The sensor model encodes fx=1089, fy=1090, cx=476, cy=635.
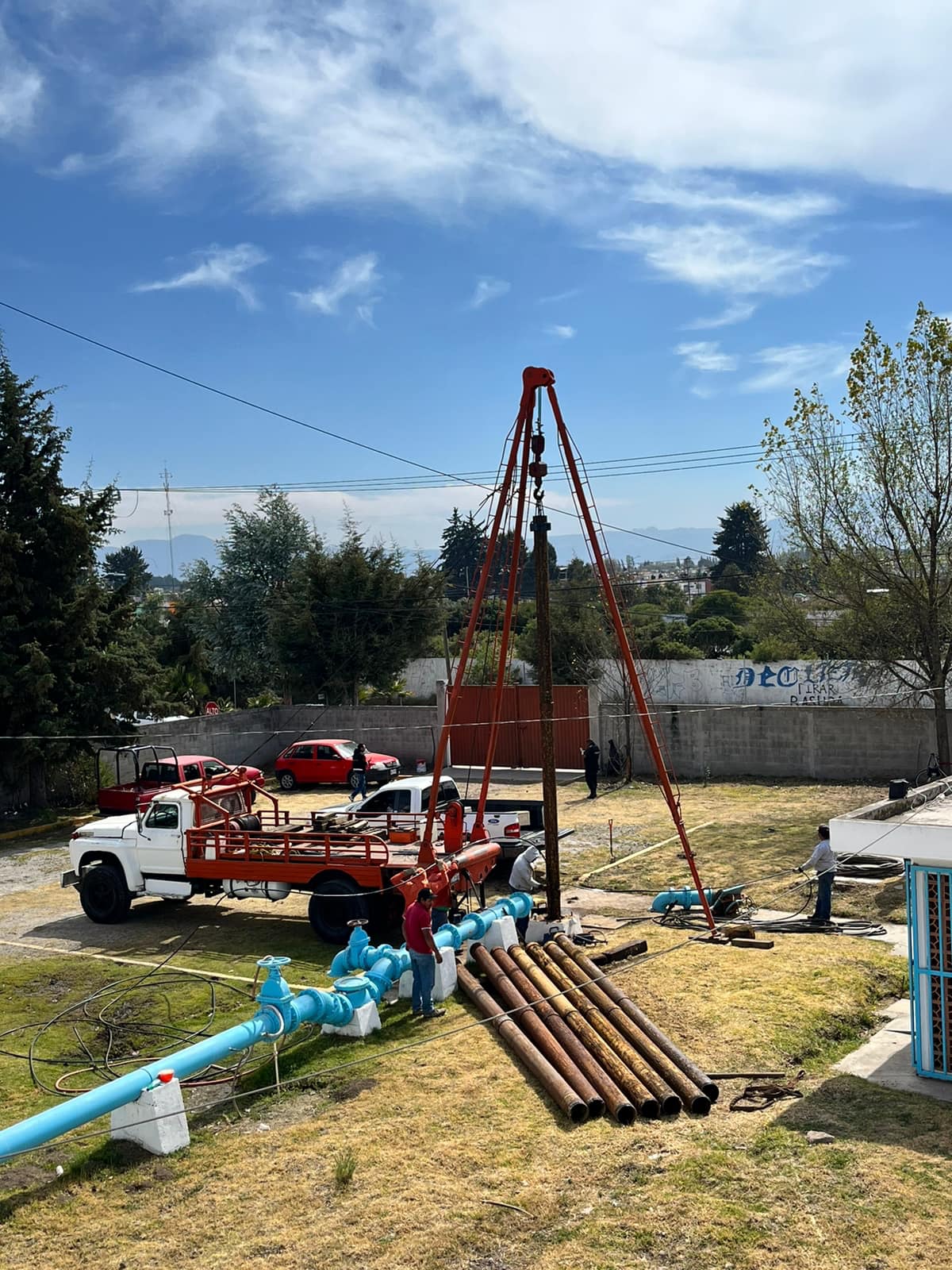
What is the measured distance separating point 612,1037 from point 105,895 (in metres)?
9.87

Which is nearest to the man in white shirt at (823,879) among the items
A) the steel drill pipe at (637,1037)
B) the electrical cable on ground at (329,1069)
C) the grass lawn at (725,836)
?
the grass lawn at (725,836)

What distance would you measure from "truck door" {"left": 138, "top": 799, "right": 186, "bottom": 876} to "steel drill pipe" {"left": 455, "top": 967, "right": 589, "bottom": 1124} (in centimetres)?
580

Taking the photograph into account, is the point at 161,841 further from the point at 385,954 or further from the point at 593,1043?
the point at 593,1043

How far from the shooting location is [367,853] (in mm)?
15266

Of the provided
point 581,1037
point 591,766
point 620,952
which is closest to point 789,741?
point 591,766

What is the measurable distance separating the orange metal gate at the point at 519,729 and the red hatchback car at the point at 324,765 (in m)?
2.56

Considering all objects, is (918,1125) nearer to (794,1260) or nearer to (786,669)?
(794,1260)

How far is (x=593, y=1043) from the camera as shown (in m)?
10.3

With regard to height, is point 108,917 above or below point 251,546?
below

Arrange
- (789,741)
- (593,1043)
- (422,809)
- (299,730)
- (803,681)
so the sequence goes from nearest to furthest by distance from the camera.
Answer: (593,1043) < (422,809) < (789,741) < (803,681) < (299,730)

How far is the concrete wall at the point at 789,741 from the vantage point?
28.0 metres

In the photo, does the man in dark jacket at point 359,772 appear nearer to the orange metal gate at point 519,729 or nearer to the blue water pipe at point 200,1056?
the orange metal gate at point 519,729

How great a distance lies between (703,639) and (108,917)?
126ft

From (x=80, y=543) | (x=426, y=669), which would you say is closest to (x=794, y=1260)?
(x=80, y=543)
